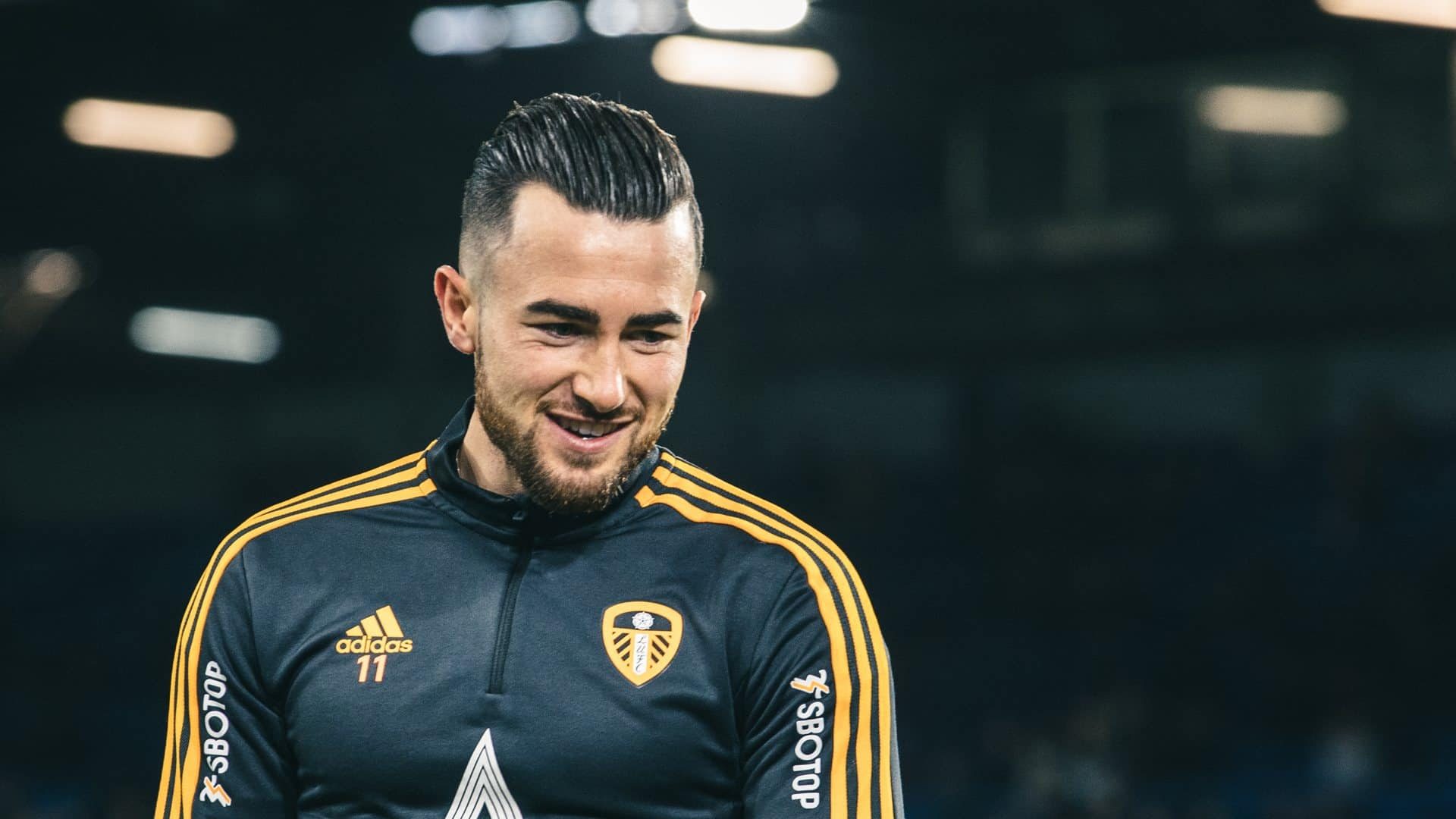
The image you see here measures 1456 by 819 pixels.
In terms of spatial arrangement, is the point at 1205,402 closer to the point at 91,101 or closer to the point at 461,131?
the point at 461,131

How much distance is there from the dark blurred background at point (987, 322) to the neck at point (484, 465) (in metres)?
6.30

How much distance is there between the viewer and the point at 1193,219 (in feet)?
33.7

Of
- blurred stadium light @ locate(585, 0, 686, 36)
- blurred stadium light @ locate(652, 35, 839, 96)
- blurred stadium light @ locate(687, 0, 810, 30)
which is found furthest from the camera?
blurred stadium light @ locate(652, 35, 839, 96)

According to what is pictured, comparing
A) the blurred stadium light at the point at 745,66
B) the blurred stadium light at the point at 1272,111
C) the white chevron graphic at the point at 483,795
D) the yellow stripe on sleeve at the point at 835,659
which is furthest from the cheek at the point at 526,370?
the blurred stadium light at the point at 1272,111

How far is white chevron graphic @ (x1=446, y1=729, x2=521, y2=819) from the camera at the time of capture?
4.87ft

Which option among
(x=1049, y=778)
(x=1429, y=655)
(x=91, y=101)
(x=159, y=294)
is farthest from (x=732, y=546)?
(x=159, y=294)

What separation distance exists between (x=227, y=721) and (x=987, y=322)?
965cm

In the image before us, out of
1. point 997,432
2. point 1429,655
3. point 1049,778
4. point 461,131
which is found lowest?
point 1049,778

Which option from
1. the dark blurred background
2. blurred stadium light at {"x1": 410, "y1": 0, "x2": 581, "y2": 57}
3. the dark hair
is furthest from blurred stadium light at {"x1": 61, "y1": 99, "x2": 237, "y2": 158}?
the dark hair

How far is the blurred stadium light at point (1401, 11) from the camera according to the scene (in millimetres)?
8805

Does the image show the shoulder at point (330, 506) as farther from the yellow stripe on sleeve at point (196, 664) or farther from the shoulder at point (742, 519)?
the shoulder at point (742, 519)

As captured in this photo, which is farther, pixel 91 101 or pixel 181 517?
pixel 181 517

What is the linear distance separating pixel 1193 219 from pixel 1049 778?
391 cm

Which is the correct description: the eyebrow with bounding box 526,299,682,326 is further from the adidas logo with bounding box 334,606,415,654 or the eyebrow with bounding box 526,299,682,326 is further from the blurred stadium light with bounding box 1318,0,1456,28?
the blurred stadium light with bounding box 1318,0,1456,28
